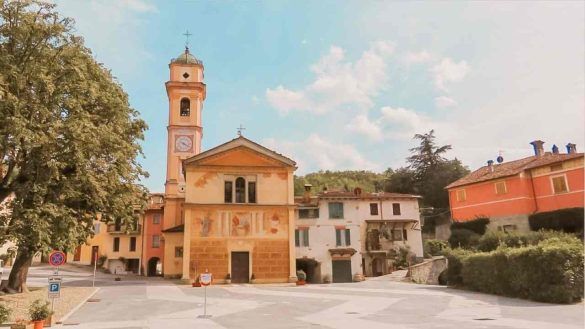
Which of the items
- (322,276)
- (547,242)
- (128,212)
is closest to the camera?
(547,242)

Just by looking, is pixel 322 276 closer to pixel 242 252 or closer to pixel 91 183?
pixel 242 252

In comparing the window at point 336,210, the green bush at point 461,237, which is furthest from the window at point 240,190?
the green bush at point 461,237

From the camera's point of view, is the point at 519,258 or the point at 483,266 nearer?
the point at 519,258

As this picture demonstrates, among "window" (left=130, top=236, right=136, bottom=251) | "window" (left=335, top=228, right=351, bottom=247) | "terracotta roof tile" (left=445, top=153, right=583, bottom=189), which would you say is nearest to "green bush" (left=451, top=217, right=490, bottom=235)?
"terracotta roof tile" (left=445, top=153, right=583, bottom=189)

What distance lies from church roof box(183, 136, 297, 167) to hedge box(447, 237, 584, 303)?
1657 cm

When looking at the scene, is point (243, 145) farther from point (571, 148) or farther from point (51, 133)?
point (571, 148)

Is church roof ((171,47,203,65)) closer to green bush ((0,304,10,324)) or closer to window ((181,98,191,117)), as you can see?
window ((181,98,191,117))

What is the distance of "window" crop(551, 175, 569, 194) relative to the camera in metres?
36.3

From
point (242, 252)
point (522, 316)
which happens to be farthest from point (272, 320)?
point (242, 252)

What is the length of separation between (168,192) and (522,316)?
120 ft

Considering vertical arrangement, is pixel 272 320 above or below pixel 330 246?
below

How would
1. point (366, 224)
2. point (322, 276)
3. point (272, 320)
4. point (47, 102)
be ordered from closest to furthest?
point (272, 320) < point (47, 102) < point (322, 276) < point (366, 224)

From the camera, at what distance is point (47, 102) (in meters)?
18.6

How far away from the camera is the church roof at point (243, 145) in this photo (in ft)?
112
